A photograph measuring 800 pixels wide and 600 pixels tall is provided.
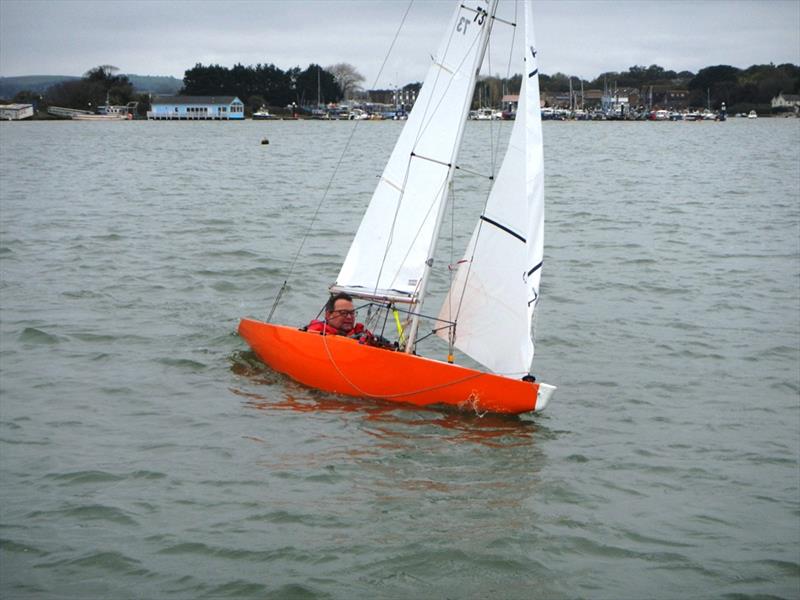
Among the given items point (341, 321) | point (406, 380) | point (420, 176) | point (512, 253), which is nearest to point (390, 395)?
point (406, 380)

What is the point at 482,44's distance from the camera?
1197cm

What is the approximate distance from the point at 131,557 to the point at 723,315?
12040mm

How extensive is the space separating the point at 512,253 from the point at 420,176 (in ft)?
5.15

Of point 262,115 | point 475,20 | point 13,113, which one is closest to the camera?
point 475,20

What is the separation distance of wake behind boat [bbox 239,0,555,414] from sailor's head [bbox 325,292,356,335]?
33 centimetres

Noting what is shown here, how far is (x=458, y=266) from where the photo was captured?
40.0ft

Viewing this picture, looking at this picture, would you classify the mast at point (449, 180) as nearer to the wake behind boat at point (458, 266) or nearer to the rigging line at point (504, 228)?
the wake behind boat at point (458, 266)

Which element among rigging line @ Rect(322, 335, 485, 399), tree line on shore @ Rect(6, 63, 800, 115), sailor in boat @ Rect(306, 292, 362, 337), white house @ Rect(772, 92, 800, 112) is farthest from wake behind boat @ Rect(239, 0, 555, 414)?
white house @ Rect(772, 92, 800, 112)

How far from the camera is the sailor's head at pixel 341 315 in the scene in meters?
12.4

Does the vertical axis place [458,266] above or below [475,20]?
below

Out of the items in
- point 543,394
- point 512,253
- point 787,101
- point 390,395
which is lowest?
point 390,395

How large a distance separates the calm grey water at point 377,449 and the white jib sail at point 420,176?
1644mm

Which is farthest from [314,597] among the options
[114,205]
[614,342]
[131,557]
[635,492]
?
[114,205]

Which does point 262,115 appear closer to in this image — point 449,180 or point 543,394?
point 449,180
